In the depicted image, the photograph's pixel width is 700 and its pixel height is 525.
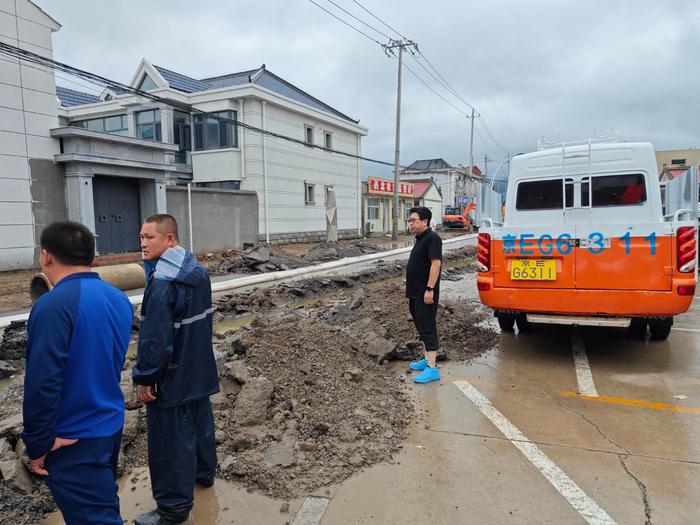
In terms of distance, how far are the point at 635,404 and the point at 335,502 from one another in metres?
3.12

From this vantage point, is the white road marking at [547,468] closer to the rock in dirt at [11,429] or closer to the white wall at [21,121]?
the rock in dirt at [11,429]

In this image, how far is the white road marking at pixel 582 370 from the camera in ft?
15.8

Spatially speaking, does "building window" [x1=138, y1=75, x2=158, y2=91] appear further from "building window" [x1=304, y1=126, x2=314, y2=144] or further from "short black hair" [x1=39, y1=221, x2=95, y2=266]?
"short black hair" [x1=39, y1=221, x2=95, y2=266]

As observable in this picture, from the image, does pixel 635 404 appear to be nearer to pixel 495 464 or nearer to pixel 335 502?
pixel 495 464

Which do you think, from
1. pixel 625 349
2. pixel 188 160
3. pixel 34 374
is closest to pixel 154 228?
pixel 34 374

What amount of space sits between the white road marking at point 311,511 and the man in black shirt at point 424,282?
2.25 m

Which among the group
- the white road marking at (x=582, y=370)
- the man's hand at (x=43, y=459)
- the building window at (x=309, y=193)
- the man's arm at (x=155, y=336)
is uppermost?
the building window at (x=309, y=193)

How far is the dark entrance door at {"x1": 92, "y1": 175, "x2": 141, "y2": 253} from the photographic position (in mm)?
16203

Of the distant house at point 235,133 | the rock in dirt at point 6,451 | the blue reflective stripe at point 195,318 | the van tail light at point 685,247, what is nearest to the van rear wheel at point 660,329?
the van tail light at point 685,247

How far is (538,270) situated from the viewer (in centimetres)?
554

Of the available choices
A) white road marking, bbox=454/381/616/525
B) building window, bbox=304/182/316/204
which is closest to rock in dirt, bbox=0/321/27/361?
white road marking, bbox=454/381/616/525

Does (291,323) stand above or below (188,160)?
below

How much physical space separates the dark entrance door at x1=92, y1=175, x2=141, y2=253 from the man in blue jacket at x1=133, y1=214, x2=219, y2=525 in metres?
15.2

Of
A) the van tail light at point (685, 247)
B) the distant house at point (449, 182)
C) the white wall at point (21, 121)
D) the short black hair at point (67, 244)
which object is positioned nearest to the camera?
the short black hair at point (67, 244)
